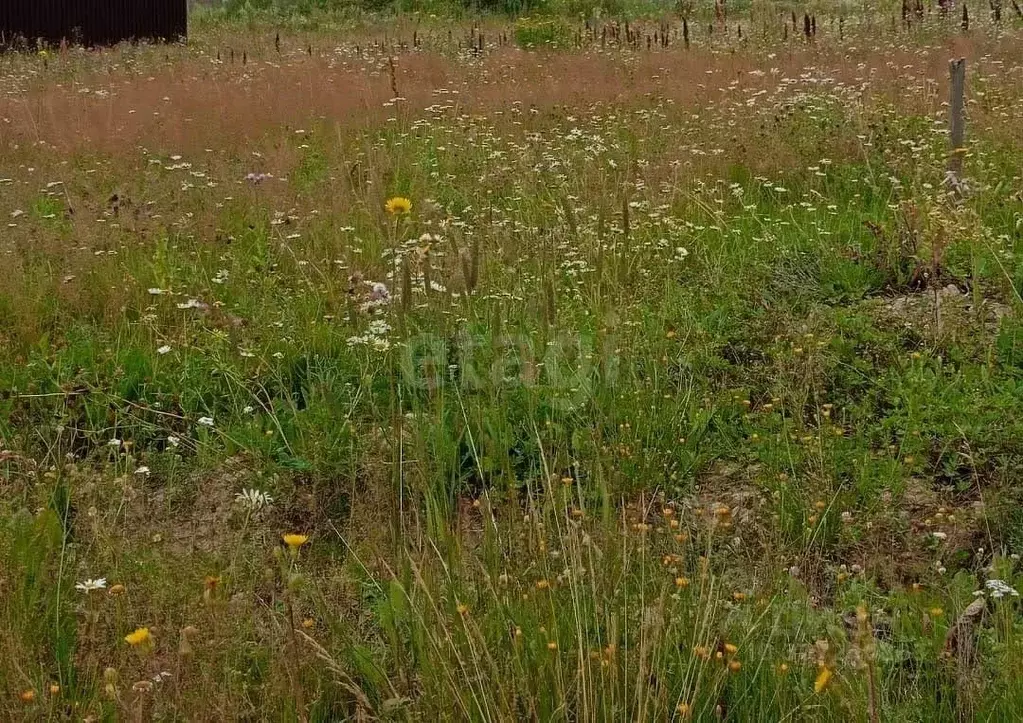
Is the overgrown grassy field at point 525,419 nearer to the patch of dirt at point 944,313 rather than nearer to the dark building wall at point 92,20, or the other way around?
the patch of dirt at point 944,313

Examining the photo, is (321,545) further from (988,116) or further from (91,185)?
(988,116)

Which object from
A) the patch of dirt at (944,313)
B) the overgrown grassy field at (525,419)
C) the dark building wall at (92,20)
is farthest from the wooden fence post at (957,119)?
the dark building wall at (92,20)

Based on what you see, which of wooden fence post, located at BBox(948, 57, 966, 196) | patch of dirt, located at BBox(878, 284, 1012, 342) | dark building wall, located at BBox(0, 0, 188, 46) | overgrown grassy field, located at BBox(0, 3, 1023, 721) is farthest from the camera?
dark building wall, located at BBox(0, 0, 188, 46)

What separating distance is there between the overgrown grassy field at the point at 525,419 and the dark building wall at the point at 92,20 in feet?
41.0

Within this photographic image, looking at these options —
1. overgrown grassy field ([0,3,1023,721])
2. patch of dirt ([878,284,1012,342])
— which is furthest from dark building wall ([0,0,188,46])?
patch of dirt ([878,284,1012,342])

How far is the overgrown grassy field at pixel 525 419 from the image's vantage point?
200 centimetres

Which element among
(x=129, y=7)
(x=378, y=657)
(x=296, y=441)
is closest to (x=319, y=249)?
(x=296, y=441)

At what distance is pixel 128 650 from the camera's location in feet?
6.94

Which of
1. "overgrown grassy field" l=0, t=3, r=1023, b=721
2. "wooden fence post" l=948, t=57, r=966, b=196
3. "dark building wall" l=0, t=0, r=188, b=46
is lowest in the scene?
"overgrown grassy field" l=0, t=3, r=1023, b=721

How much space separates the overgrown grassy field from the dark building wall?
1251 cm

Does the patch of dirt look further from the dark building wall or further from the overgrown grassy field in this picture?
the dark building wall

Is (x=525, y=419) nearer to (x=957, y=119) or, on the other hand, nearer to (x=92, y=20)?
(x=957, y=119)

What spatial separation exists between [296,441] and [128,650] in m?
1.28

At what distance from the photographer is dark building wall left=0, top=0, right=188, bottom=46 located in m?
18.0
